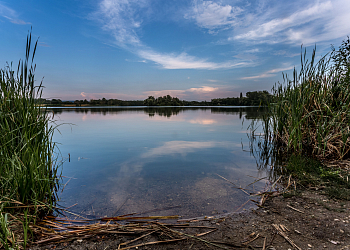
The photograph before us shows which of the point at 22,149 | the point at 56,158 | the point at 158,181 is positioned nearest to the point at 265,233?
the point at 158,181

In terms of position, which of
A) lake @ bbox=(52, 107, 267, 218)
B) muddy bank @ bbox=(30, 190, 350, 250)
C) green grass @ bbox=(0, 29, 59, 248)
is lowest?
lake @ bbox=(52, 107, 267, 218)

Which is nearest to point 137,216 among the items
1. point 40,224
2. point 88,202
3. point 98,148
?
point 88,202

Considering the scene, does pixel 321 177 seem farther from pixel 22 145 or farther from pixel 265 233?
pixel 22 145

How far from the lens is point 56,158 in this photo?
471cm

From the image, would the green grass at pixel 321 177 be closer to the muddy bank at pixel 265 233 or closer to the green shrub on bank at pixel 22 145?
the muddy bank at pixel 265 233

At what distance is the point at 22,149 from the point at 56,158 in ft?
6.20

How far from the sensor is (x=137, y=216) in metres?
2.96

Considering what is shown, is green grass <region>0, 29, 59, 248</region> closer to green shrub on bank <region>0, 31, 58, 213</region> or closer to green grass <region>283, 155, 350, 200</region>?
green shrub on bank <region>0, 31, 58, 213</region>

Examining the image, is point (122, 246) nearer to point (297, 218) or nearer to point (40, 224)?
point (40, 224)

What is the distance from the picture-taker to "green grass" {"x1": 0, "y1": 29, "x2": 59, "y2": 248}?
2619mm

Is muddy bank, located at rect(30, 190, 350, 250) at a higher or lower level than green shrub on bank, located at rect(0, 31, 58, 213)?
lower

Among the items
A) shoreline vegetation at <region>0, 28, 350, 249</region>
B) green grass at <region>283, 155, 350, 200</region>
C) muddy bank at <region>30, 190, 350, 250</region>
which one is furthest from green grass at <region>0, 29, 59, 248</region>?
green grass at <region>283, 155, 350, 200</region>

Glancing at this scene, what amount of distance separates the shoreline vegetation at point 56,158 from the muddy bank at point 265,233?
0.12 m

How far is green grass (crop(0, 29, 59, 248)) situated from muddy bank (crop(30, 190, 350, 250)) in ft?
2.85
